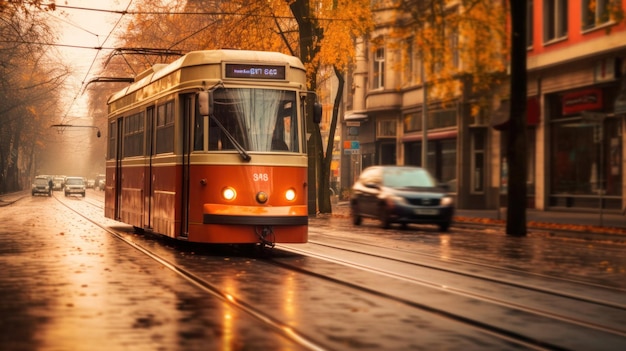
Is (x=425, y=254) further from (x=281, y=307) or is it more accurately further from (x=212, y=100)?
(x=281, y=307)

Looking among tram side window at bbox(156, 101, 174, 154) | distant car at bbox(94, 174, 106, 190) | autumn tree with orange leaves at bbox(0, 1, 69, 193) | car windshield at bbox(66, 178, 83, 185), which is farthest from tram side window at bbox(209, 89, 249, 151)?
distant car at bbox(94, 174, 106, 190)

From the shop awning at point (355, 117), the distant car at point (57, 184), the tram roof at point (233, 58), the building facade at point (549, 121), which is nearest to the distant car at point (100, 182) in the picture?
the distant car at point (57, 184)

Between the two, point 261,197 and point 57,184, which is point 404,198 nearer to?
point 261,197

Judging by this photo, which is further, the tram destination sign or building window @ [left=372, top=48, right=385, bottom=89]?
building window @ [left=372, top=48, right=385, bottom=89]

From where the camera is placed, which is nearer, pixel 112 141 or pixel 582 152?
pixel 112 141

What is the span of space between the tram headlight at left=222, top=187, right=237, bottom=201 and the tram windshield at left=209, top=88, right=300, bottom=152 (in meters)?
0.67

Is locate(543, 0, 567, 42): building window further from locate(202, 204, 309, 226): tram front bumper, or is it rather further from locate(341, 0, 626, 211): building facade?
locate(202, 204, 309, 226): tram front bumper

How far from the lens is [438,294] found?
11.1m

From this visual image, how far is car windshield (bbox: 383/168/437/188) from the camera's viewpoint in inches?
1080

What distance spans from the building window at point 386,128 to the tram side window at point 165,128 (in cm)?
3109

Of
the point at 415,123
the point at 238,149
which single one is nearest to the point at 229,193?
Result: the point at 238,149

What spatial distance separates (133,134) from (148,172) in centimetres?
221

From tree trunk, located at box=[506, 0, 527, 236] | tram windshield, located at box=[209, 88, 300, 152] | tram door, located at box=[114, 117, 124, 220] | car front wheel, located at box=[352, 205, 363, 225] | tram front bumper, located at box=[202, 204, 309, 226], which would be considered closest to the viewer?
tram front bumper, located at box=[202, 204, 309, 226]

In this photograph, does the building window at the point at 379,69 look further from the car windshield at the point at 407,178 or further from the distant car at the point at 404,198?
the car windshield at the point at 407,178
